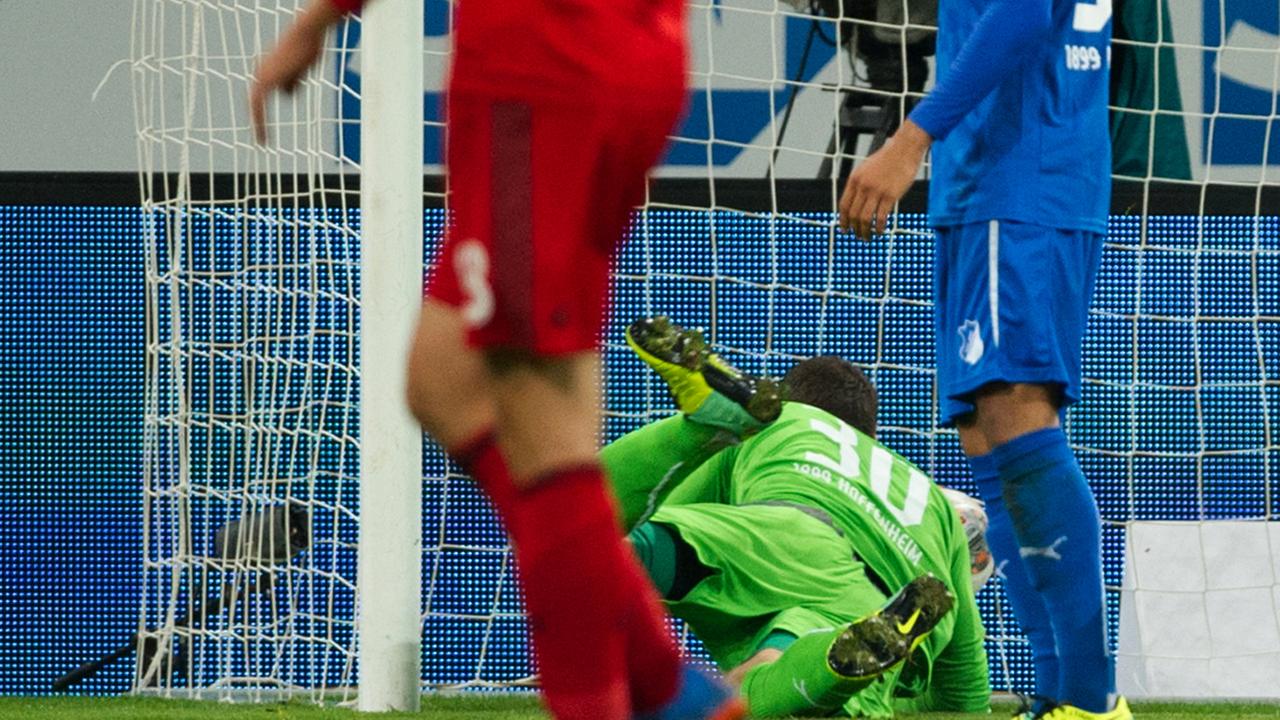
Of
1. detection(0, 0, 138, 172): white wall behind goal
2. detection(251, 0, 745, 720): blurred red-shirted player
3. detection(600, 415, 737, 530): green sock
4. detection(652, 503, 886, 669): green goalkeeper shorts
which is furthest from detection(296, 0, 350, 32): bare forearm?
detection(0, 0, 138, 172): white wall behind goal

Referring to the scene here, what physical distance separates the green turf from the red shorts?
1622 mm

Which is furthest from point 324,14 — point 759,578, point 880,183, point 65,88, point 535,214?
point 65,88

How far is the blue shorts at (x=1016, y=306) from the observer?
8.11 feet

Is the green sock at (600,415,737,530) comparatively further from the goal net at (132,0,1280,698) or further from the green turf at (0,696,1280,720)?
the goal net at (132,0,1280,698)

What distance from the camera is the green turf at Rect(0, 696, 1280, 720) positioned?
3.12 m

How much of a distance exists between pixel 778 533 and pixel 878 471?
1.01 ft

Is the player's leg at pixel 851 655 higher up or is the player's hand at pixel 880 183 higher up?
the player's hand at pixel 880 183

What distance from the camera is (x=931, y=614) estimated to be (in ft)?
9.20

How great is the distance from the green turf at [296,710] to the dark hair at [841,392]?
2.10 feet

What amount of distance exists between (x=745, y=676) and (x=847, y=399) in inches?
38.5

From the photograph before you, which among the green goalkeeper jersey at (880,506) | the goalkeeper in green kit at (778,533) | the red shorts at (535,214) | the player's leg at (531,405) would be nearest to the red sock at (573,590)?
the player's leg at (531,405)

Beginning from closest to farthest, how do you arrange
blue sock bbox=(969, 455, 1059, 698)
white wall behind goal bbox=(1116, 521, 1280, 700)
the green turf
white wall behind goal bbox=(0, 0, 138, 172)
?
blue sock bbox=(969, 455, 1059, 698)
the green turf
white wall behind goal bbox=(1116, 521, 1280, 700)
white wall behind goal bbox=(0, 0, 138, 172)

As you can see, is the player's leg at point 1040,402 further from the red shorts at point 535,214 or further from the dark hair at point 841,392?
the dark hair at point 841,392

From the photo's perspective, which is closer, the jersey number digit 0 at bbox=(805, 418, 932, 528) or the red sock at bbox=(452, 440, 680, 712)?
the red sock at bbox=(452, 440, 680, 712)
